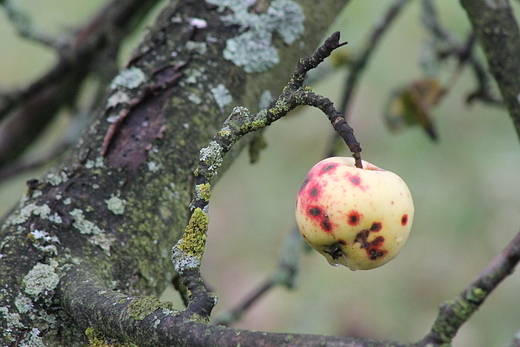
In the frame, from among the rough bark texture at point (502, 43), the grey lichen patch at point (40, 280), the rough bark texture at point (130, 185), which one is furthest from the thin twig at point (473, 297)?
the rough bark texture at point (502, 43)

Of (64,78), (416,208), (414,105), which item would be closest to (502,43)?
(414,105)

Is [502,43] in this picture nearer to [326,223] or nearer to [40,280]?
[326,223]

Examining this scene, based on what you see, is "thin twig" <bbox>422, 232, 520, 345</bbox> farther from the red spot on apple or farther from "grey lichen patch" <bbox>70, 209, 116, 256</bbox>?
"grey lichen patch" <bbox>70, 209, 116, 256</bbox>

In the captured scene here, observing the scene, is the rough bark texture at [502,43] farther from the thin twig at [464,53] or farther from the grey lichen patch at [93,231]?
the grey lichen patch at [93,231]

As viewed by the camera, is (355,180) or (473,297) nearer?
(473,297)

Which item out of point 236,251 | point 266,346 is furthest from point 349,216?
point 236,251

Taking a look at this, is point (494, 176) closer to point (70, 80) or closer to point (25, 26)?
point (70, 80)
